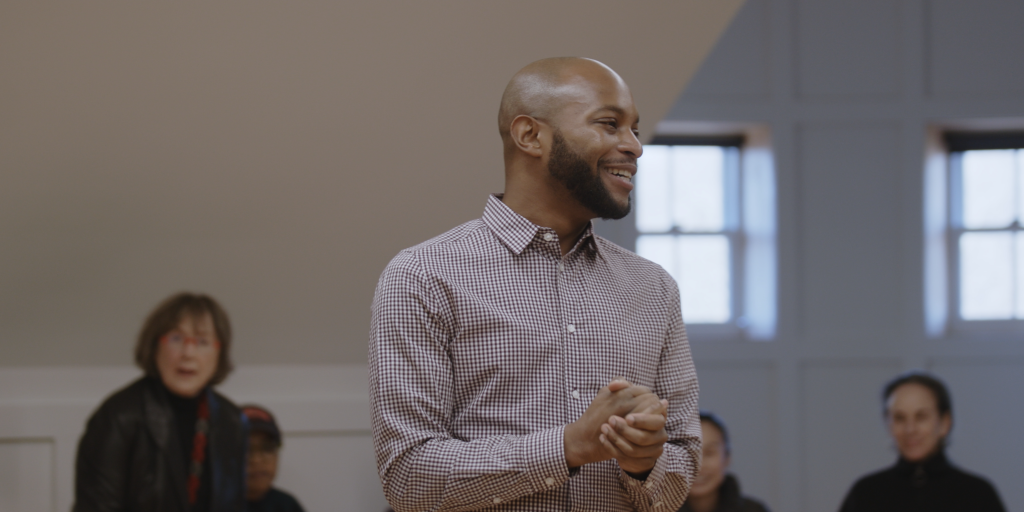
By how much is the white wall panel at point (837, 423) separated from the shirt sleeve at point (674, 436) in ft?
9.69

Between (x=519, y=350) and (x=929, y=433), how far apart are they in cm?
212

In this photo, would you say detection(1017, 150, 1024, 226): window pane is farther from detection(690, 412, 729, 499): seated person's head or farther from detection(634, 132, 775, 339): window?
detection(690, 412, 729, 499): seated person's head

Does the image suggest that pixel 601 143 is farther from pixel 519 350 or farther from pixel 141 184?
pixel 141 184

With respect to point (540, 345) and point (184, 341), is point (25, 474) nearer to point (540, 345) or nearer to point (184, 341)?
point (184, 341)

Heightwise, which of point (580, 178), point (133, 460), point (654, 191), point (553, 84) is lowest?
point (133, 460)

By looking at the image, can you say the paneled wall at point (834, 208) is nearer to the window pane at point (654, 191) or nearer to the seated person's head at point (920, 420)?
the window pane at point (654, 191)

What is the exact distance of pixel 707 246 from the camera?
4.37m

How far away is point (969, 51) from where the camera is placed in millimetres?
4070

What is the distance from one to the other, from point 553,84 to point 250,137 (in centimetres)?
172

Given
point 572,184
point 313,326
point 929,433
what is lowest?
point 929,433

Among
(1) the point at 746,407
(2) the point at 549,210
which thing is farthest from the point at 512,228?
(1) the point at 746,407

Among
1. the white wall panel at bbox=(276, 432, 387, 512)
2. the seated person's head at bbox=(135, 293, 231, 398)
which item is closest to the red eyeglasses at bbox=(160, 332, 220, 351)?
the seated person's head at bbox=(135, 293, 231, 398)

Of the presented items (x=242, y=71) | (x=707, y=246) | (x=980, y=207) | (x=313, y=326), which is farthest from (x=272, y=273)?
(x=980, y=207)

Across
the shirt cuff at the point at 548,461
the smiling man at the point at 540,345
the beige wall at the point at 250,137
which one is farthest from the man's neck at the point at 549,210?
the beige wall at the point at 250,137
